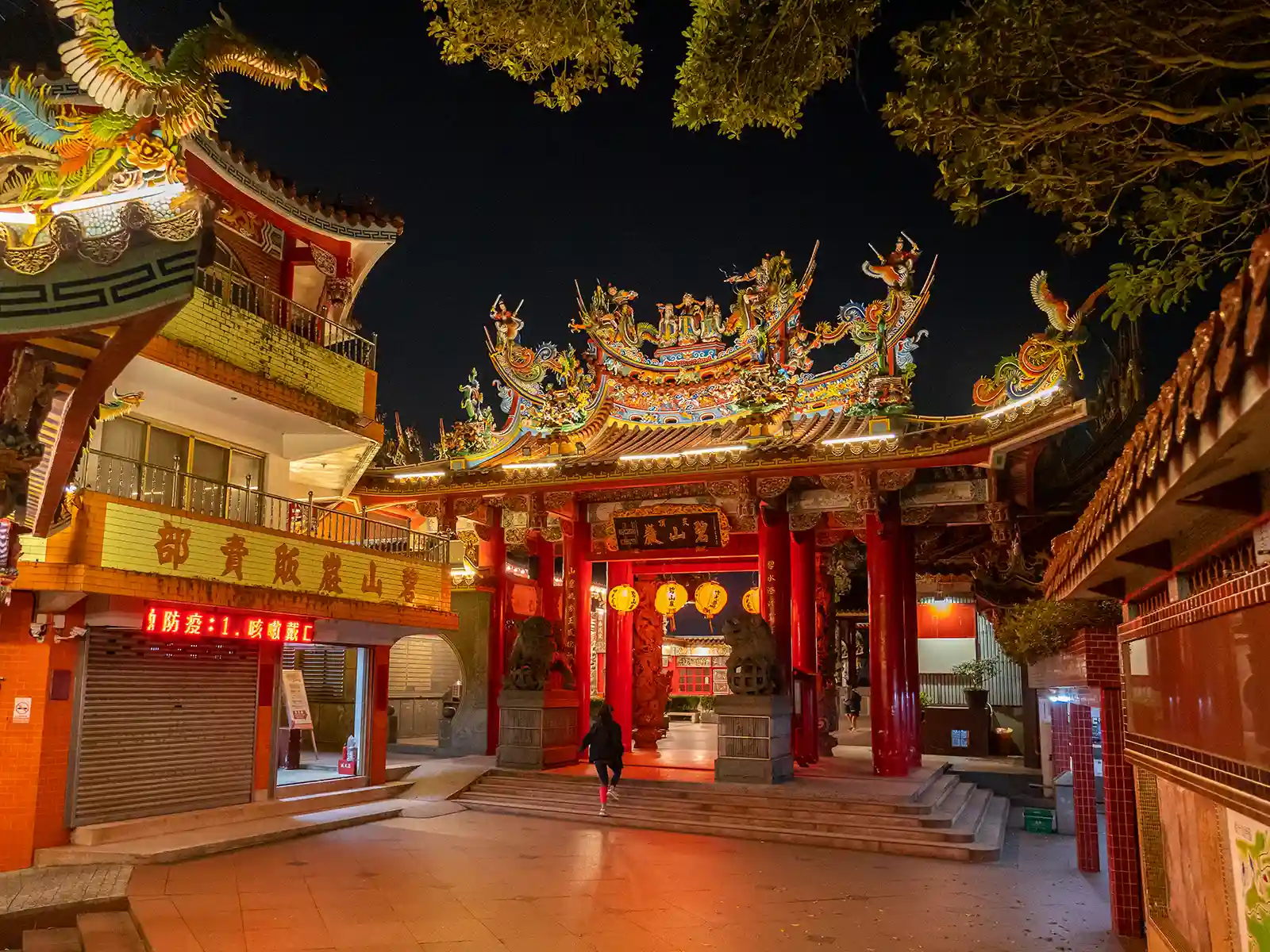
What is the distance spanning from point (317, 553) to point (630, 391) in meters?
6.76

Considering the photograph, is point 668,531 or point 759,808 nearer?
point 759,808

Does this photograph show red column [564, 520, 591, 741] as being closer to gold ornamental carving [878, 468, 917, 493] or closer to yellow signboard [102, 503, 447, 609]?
yellow signboard [102, 503, 447, 609]

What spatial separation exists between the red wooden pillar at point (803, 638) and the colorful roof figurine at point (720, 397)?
2.31 m

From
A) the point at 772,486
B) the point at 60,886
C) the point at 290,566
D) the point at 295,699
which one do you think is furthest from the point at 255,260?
the point at 60,886

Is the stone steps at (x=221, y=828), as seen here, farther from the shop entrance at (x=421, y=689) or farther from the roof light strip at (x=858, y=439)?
the roof light strip at (x=858, y=439)

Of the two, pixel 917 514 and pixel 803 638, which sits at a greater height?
pixel 917 514

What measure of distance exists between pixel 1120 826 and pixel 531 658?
9.39 meters

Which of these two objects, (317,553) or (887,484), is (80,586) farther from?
(887,484)

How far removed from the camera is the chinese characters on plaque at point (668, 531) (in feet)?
57.0

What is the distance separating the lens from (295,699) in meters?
14.3

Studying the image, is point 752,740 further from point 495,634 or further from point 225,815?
point 225,815


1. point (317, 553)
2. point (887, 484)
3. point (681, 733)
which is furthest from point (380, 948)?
point (681, 733)

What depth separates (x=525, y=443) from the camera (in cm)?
1789

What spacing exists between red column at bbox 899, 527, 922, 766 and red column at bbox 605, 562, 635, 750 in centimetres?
544
